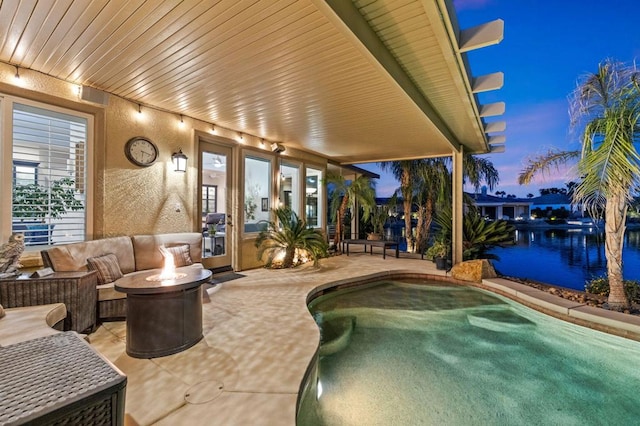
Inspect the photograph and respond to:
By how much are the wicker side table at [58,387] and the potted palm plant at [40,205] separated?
10.6 ft

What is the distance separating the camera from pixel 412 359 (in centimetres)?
305

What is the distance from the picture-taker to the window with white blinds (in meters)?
3.43

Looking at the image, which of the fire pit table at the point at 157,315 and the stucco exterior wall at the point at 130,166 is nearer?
the fire pit table at the point at 157,315

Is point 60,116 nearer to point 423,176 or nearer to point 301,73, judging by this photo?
point 301,73

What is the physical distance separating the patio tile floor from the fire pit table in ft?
0.32

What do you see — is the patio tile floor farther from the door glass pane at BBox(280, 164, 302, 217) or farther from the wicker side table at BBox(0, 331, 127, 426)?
the door glass pane at BBox(280, 164, 302, 217)

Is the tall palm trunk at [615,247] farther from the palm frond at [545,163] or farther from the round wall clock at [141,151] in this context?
the round wall clock at [141,151]

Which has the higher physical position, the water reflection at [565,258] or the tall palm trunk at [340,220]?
the tall palm trunk at [340,220]

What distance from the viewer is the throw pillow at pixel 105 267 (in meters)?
3.32

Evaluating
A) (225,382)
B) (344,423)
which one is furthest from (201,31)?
(344,423)

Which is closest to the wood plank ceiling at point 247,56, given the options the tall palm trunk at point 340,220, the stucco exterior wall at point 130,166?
the stucco exterior wall at point 130,166

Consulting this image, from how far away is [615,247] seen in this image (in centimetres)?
405

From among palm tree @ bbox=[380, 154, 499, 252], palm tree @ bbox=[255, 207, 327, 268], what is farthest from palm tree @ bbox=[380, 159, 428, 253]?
palm tree @ bbox=[255, 207, 327, 268]

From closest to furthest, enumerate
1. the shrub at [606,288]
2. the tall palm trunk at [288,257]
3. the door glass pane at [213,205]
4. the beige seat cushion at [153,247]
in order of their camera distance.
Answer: the beige seat cushion at [153,247] < the shrub at [606,288] < the door glass pane at [213,205] < the tall palm trunk at [288,257]
